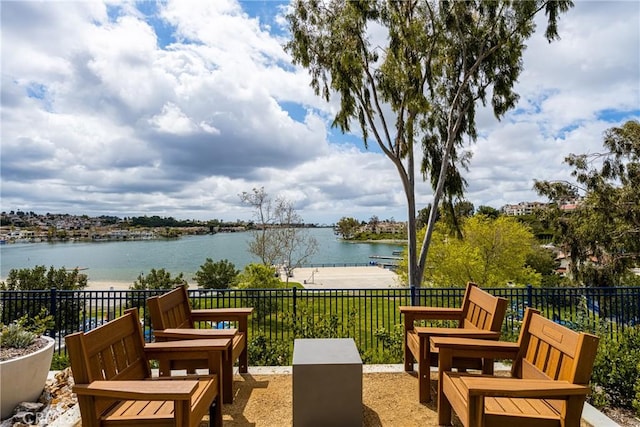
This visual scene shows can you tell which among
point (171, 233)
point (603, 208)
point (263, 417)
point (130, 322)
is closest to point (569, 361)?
point (263, 417)

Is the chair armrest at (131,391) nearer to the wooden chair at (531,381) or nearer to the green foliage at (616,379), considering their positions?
the wooden chair at (531,381)

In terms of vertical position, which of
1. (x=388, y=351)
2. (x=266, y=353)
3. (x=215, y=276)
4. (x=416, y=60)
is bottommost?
(x=215, y=276)

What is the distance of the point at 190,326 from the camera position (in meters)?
4.29

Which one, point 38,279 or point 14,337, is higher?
point 14,337

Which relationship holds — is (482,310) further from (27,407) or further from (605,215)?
(605,215)

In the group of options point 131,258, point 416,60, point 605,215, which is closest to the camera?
point 416,60

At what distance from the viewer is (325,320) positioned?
6.14 meters

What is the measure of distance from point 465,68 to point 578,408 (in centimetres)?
979

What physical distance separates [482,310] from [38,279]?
46.0 feet

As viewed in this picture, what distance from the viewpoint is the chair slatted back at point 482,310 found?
11.5 feet

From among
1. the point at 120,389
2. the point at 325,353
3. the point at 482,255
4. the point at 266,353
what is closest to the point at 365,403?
the point at 325,353

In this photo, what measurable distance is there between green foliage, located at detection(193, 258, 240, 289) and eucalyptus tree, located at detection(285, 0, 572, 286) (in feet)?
37.1

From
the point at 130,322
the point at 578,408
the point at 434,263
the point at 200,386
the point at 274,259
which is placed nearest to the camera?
the point at 578,408

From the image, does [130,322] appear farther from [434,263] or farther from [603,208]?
[603,208]
